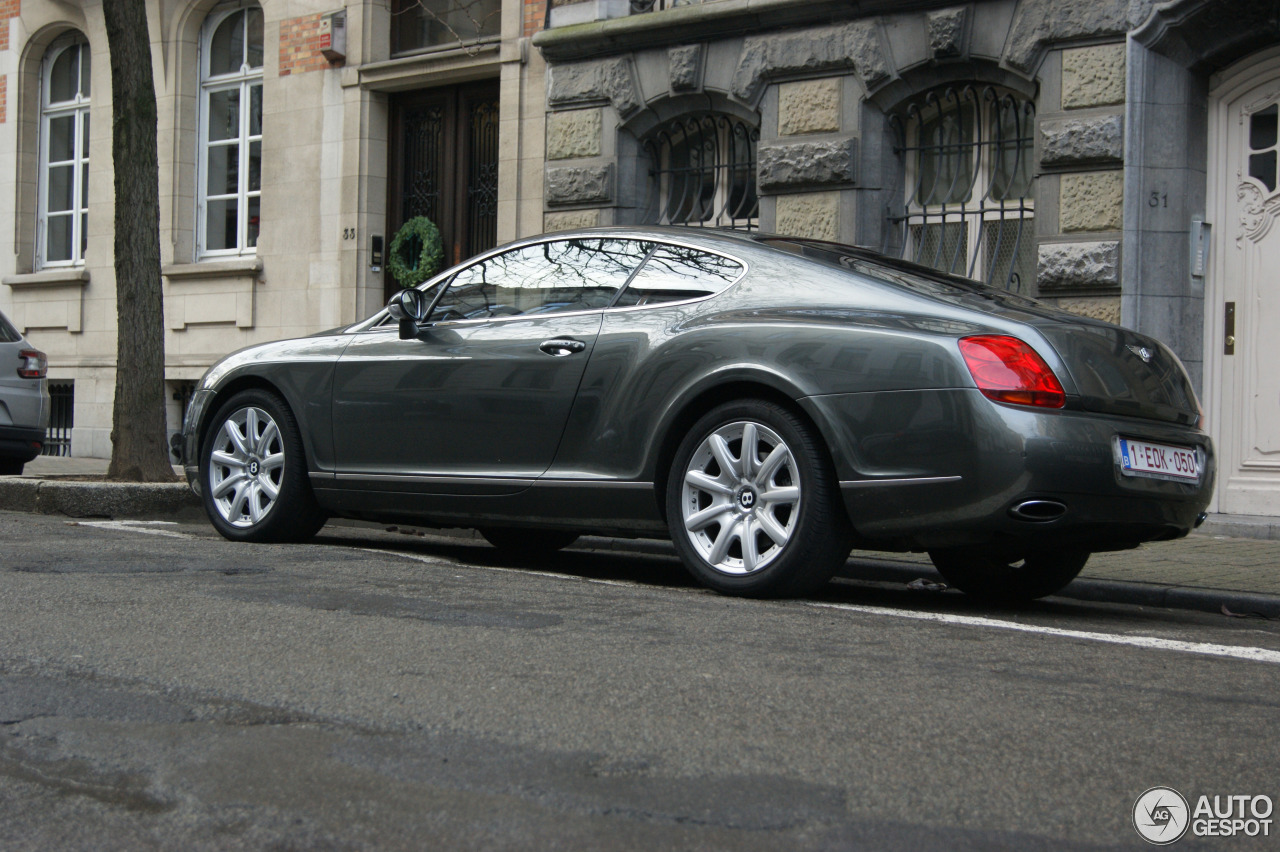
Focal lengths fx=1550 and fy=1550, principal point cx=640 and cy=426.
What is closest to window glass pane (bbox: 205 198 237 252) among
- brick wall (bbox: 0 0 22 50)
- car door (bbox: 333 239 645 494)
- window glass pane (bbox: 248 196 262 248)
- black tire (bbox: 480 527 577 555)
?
window glass pane (bbox: 248 196 262 248)

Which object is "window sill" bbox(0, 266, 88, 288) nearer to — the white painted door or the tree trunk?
the tree trunk

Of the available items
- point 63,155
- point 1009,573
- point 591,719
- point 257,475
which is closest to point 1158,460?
point 1009,573

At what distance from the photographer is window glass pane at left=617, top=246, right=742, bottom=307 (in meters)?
6.12

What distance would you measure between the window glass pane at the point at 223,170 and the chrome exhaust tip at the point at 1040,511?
13.3 m

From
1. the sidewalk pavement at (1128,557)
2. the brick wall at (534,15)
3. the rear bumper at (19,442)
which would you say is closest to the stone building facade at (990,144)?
the brick wall at (534,15)

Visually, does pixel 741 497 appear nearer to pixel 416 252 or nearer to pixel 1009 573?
pixel 1009 573

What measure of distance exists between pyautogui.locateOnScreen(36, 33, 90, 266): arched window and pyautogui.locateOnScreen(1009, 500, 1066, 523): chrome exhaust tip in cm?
1556

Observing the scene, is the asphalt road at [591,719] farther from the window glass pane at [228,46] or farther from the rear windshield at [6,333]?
the window glass pane at [228,46]

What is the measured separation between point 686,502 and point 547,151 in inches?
329

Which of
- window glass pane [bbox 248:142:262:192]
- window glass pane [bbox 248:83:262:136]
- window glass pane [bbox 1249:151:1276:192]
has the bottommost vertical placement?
window glass pane [bbox 1249:151:1276:192]

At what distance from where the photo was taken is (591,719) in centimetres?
354

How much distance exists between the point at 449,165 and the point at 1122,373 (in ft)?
34.5

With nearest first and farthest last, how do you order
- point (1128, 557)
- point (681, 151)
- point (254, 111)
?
1. point (1128, 557)
2. point (681, 151)
3. point (254, 111)

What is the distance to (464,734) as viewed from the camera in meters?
3.39
